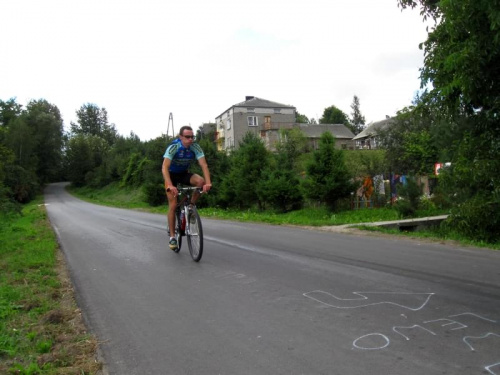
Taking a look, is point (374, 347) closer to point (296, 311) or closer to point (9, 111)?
point (296, 311)

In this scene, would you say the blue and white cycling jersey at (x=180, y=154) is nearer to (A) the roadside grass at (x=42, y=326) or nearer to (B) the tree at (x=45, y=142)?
(A) the roadside grass at (x=42, y=326)

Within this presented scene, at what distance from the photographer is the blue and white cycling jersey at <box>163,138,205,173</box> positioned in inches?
264

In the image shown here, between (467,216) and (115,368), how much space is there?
28.2ft

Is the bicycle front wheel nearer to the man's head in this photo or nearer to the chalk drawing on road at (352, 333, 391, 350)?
the man's head

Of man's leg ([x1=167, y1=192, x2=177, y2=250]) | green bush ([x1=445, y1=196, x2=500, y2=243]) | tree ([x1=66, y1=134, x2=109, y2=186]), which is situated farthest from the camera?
tree ([x1=66, y1=134, x2=109, y2=186])

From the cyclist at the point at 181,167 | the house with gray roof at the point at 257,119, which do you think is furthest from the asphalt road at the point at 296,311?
the house with gray roof at the point at 257,119

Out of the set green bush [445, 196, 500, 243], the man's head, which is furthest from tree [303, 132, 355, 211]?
the man's head

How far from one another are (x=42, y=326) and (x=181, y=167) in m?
3.55

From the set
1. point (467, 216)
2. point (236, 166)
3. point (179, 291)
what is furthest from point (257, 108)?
point (179, 291)

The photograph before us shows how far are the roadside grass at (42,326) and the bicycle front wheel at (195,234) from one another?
187cm

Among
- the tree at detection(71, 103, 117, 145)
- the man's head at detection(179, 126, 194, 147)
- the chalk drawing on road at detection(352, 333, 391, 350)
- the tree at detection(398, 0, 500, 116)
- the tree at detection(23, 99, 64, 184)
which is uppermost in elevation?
the tree at detection(71, 103, 117, 145)

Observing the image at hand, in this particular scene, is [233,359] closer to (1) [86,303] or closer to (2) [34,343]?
(2) [34,343]

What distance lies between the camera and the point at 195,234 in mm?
6785

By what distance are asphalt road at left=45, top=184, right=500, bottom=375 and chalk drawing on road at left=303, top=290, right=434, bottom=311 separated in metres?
0.01
